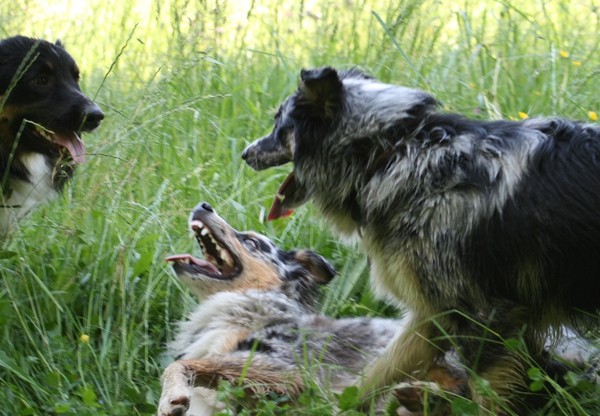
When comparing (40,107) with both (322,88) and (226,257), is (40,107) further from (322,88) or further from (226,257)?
(322,88)

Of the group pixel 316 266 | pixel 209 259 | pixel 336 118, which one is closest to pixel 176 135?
pixel 209 259

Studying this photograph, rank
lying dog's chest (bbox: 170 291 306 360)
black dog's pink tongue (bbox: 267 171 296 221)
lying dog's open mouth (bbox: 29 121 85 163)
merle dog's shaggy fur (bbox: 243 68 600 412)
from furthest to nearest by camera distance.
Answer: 1. lying dog's open mouth (bbox: 29 121 85 163)
2. lying dog's chest (bbox: 170 291 306 360)
3. black dog's pink tongue (bbox: 267 171 296 221)
4. merle dog's shaggy fur (bbox: 243 68 600 412)

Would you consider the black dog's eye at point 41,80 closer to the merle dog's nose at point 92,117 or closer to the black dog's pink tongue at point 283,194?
the merle dog's nose at point 92,117

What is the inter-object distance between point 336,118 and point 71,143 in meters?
2.16

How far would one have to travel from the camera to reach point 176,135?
643 centimetres

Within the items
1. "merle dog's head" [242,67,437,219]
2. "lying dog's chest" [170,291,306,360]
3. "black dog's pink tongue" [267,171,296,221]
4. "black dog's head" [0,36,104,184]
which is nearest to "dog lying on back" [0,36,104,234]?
"black dog's head" [0,36,104,184]

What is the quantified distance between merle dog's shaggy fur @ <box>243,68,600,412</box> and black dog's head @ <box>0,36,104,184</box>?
185cm

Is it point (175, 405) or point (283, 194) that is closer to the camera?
point (175, 405)

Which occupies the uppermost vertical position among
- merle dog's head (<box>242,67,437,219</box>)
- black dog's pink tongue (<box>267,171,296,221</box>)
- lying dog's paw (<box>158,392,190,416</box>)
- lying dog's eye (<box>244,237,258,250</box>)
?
merle dog's head (<box>242,67,437,219</box>)

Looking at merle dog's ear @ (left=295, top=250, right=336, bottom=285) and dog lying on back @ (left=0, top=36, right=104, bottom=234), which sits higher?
dog lying on back @ (left=0, top=36, right=104, bottom=234)

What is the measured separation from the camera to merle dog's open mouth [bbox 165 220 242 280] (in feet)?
15.7

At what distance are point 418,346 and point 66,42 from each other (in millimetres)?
5110

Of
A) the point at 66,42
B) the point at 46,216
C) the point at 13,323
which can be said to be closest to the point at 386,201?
the point at 13,323

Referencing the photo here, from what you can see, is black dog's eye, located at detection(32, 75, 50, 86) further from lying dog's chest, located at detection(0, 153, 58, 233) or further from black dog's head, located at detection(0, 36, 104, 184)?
lying dog's chest, located at detection(0, 153, 58, 233)
